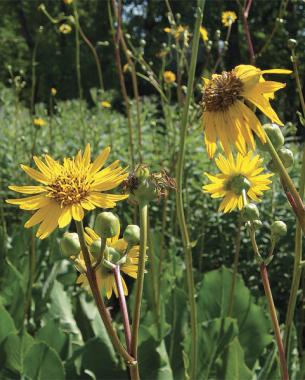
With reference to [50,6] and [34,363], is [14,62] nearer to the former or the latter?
[50,6]

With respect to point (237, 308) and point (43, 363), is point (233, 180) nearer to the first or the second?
point (43, 363)

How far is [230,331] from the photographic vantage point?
150 centimetres

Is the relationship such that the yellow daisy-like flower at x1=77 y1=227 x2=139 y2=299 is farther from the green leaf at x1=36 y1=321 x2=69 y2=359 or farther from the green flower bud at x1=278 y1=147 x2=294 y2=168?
the green leaf at x1=36 y1=321 x2=69 y2=359

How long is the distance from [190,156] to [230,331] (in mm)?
1981

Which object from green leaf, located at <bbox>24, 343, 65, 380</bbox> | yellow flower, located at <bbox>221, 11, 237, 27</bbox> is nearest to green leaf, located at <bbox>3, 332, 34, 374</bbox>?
green leaf, located at <bbox>24, 343, 65, 380</bbox>

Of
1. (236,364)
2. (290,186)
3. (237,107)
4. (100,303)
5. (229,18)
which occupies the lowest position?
(236,364)

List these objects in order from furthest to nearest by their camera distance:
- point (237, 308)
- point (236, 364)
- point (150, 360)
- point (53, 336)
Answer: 1. point (237, 308)
2. point (53, 336)
3. point (150, 360)
4. point (236, 364)

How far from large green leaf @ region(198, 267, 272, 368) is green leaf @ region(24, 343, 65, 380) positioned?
1.74 feet

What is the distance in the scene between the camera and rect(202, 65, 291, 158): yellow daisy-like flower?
0.66m

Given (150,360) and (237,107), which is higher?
(237,107)

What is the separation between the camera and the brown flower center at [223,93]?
2.24 ft

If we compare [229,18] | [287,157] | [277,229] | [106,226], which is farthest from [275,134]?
[229,18]

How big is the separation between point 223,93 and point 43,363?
0.95 metres

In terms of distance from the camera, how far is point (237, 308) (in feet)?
5.79
